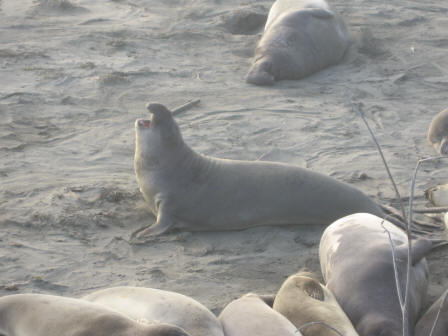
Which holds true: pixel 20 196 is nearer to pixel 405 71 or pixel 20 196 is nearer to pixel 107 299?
pixel 107 299

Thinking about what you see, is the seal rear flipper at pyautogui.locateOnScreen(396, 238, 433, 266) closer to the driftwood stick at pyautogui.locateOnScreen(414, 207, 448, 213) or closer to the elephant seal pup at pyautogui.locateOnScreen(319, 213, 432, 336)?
the elephant seal pup at pyautogui.locateOnScreen(319, 213, 432, 336)

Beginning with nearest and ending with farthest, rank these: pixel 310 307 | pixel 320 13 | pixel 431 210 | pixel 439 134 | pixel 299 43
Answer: pixel 310 307
pixel 431 210
pixel 439 134
pixel 299 43
pixel 320 13

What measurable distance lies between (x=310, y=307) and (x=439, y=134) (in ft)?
12.2

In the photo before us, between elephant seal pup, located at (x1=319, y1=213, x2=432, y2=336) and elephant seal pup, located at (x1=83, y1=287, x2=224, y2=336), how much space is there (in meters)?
0.73

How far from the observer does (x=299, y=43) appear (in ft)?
29.5

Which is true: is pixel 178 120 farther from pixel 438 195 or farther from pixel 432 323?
pixel 432 323

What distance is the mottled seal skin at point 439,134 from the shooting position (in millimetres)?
6453

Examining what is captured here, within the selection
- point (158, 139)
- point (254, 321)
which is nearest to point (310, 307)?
point (254, 321)

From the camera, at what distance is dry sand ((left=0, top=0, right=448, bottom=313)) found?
14.8 feet

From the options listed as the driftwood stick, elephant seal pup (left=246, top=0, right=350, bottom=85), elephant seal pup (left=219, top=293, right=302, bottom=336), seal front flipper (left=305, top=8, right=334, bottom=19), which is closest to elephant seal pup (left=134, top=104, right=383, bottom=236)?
the driftwood stick

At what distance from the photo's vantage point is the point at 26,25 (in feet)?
32.4

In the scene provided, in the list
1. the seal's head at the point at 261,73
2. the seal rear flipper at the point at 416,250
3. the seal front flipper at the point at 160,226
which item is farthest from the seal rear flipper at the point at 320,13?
the seal rear flipper at the point at 416,250

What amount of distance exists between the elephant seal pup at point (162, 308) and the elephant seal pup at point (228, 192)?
145cm

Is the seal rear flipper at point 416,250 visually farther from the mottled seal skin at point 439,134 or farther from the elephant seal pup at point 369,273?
the mottled seal skin at point 439,134
